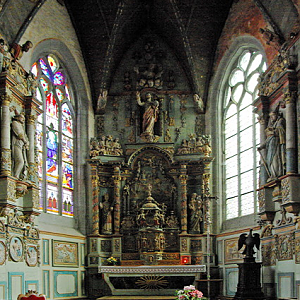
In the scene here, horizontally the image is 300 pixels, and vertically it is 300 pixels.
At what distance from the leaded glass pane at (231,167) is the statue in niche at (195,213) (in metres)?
1.19

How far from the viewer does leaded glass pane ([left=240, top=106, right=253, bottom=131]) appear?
16.5 metres

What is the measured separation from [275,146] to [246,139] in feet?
10.8

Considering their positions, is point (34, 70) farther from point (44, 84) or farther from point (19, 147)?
point (19, 147)

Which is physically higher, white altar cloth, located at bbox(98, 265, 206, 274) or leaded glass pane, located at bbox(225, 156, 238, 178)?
leaded glass pane, located at bbox(225, 156, 238, 178)

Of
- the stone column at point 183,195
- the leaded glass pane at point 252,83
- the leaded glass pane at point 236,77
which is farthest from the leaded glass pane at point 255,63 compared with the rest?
the stone column at point 183,195

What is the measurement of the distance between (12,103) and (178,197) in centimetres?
619

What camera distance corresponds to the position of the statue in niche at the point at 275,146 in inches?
516

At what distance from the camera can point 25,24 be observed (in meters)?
14.9

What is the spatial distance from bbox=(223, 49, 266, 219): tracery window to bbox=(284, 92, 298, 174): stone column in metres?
→ 3.18

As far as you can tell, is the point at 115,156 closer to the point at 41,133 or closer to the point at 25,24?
the point at 41,133

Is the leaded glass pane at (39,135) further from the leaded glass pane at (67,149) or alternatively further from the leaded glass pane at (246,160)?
the leaded glass pane at (246,160)

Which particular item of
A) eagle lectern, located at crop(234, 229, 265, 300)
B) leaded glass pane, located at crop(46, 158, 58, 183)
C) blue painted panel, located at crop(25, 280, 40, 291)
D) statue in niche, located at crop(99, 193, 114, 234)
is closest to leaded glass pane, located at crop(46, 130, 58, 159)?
leaded glass pane, located at crop(46, 158, 58, 183)

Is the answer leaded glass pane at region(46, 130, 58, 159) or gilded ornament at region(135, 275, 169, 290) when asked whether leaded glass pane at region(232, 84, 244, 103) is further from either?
gilded ornament at region(135, 275, 169, 290)

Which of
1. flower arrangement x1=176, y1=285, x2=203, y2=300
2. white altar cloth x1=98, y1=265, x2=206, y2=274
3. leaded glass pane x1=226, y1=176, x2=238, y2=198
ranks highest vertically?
leaded glass pane x1=226, y1=176, x2=238, y2=198
